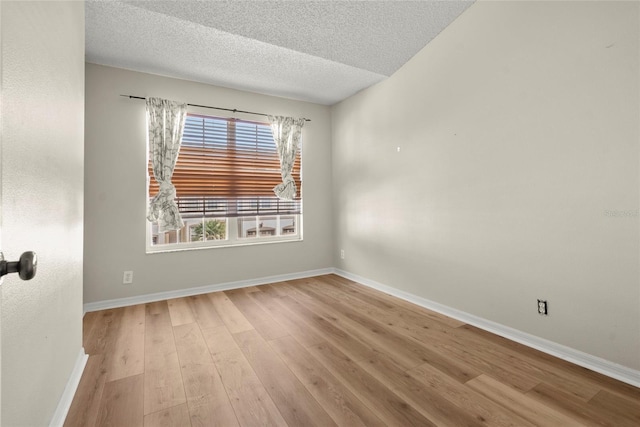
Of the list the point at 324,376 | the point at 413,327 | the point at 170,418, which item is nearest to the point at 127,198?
the point at 170,418

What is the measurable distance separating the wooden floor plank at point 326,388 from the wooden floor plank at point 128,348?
94 centimetres

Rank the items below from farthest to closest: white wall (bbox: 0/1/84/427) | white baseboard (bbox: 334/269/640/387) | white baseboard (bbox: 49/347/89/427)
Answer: white baseboard (bbox: 334/269/640/387) < white baseboard (bbox: 49/347/89/427) < white wall (bbox: 0/1/84/427)

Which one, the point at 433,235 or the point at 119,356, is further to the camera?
the point at 433,235

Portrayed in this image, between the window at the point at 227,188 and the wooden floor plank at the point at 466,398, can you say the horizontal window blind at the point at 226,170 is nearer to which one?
the window at the point at 227,188

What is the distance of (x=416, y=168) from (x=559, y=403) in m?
2.22

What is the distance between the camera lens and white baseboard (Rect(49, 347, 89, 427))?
4.85 ft

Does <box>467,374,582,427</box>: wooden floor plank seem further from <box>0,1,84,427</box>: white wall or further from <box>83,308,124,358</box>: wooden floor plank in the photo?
<box>83,308,124,358</box>: wooden floor plank

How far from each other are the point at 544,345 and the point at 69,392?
10.2 ft

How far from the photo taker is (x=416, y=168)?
3.25m

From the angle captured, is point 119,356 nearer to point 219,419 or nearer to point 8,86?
point 219,419

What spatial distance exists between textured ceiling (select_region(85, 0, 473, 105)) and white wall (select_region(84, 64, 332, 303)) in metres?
0.21

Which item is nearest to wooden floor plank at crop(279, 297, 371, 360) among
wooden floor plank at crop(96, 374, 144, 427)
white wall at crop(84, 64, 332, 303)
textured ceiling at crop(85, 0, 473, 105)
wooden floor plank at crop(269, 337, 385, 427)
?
wooden floor plank at crop(269, 337, 385, 427)

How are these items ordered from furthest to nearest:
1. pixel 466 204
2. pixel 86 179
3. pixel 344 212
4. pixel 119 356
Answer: pixel 344 212, pixel 86 179, pixel 466 204, pixel 119 356

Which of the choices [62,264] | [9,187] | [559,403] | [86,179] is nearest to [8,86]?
[9,187]
